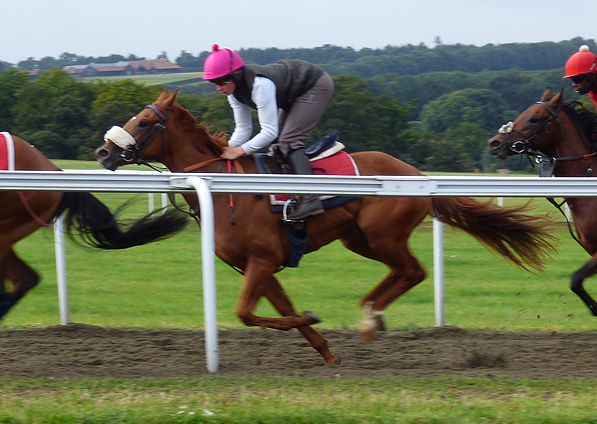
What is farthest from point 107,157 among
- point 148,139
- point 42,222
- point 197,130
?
point 42,222

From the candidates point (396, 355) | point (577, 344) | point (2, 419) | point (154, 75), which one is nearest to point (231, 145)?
point (396, 355)

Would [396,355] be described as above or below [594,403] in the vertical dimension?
below

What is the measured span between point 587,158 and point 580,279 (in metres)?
0.92

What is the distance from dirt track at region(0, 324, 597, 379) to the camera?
12.2 ft

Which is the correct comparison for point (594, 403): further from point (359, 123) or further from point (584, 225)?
point (359, 123)

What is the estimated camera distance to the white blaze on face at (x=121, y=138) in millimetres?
4043

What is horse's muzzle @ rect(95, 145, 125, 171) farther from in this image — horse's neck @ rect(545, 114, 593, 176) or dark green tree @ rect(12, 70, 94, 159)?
dark green tree @ rect(12, 70, 94, 159)

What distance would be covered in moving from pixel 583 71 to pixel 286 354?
9.34 ft

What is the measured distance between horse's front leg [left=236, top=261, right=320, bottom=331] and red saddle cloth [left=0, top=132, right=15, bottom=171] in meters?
1.53

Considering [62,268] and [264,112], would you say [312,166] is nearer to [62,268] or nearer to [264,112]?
[264,112]

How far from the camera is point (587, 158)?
16.1 ft

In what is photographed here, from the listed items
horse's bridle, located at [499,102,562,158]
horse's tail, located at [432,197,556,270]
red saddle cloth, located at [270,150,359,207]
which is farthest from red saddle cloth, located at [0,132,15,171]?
horse's bridle, located at [499,102,562,158]

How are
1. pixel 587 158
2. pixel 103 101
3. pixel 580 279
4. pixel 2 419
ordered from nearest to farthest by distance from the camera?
pixel 2 419
pixel 580 279
pixel 587 158
pixel 103 101

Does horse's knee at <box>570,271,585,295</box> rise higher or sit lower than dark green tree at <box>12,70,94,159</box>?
higher
